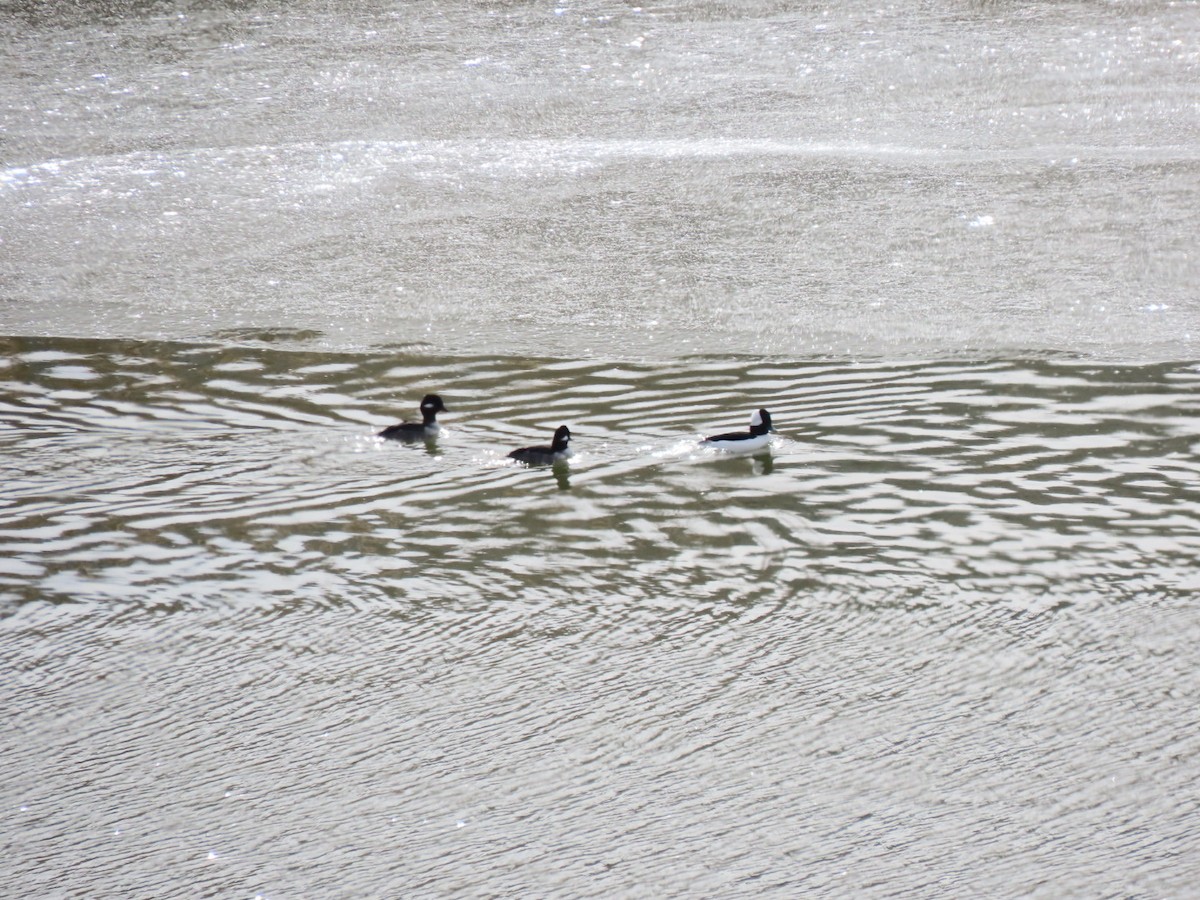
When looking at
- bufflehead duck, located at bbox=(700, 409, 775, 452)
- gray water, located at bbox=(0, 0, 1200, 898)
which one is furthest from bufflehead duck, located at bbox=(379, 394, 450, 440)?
bufflehead duck, located at bbox=(700, 409, 775, 452)

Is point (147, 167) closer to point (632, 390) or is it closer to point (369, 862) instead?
point (632, 390)

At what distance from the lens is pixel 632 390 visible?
807cm

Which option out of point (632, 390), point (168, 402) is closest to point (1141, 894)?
point (632, 390)

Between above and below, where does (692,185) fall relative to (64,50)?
below

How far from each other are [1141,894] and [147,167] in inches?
364

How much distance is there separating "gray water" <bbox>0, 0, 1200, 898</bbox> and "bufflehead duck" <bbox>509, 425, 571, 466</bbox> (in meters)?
0.08

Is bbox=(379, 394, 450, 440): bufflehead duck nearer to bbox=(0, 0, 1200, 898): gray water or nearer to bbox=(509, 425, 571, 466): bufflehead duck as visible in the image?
bbox=(0, 0, 1200, 898): gray water

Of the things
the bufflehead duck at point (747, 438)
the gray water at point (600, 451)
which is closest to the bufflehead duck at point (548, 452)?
the gray water at point (600, 451)

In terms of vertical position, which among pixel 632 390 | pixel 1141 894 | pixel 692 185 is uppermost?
pixel 692 185

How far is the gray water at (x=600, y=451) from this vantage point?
14.1 ft

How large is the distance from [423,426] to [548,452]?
73 centimetres

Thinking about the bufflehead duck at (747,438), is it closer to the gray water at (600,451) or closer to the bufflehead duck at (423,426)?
the gray water at (600,451)

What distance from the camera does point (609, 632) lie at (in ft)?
17.6

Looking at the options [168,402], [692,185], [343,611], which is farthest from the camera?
[692,185]
